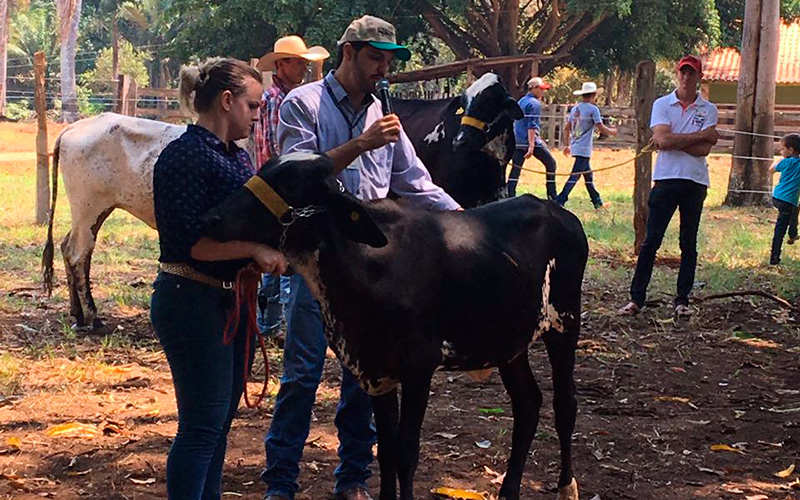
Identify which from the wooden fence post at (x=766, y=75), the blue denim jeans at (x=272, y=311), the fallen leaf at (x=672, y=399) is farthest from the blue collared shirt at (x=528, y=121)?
the fallen leaf at (x=672, y=399)

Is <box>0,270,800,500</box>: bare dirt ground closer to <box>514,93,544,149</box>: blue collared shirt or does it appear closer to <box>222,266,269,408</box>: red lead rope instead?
<box>222,266,269,408</box>: red lead rope

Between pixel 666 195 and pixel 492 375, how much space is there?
2663 millimetres

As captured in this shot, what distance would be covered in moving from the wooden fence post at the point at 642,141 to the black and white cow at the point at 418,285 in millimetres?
7276

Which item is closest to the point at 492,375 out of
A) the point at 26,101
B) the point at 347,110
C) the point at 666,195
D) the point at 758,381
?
the point at 758,381

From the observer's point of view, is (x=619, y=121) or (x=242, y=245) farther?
(x=619, y=121)

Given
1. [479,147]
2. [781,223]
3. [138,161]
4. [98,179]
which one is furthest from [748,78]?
[98,179]

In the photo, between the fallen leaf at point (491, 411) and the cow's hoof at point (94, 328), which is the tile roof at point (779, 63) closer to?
the cow's hoof at point (94, 328)

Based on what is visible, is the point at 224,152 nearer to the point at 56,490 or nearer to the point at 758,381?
the point at 56,490

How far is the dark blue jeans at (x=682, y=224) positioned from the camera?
8945mm

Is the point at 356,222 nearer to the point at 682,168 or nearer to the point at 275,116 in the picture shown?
the point at 275,116

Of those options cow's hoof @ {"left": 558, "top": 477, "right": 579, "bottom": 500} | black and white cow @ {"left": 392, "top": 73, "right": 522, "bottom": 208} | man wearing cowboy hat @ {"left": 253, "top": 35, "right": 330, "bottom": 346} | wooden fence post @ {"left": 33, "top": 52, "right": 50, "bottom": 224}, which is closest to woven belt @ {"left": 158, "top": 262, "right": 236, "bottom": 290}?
cow's hoof @ {"left": 558, "top": 477, "right": 579, "bottom": 500}

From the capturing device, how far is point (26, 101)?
5103 cm

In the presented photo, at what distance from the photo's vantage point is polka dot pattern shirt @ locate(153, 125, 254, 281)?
11.8ft

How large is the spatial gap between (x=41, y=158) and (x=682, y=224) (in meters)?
9.01
